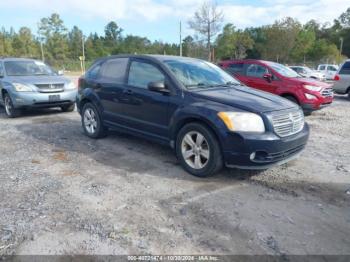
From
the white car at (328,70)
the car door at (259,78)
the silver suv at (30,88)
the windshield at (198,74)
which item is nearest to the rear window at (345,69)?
the car door at (259,78)

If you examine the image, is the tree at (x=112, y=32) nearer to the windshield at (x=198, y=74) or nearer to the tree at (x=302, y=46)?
the tree at (x=302, y=46)

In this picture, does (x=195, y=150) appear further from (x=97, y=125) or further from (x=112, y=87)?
(x=97, y=125)

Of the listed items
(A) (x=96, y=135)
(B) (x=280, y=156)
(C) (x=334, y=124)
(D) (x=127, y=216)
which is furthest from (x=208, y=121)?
(C) (x=334, y=124)

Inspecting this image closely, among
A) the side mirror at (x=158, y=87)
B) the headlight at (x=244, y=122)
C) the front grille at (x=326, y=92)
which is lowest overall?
the headlight at (x=244, y=122)

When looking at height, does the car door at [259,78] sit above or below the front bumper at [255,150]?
above

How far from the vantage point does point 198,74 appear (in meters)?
5.14

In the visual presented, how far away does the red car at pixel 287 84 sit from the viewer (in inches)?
346

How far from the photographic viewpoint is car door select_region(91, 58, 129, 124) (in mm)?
5590

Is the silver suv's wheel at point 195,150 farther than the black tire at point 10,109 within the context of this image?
No

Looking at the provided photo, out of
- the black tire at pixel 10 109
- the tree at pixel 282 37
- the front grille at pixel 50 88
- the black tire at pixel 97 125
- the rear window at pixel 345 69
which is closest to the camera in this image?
the black tire at pixel 97 125

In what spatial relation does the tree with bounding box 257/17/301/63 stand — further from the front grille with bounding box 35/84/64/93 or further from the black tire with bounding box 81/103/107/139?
the black tire with bounding box 81/103/107/139

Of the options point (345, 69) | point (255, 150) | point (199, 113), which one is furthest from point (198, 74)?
point (345, 69)

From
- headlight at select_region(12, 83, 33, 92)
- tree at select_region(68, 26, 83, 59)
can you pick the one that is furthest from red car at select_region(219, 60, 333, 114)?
tree at select_region(68, 26, 83, 59)

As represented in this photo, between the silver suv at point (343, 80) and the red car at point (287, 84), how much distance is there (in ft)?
14.6
